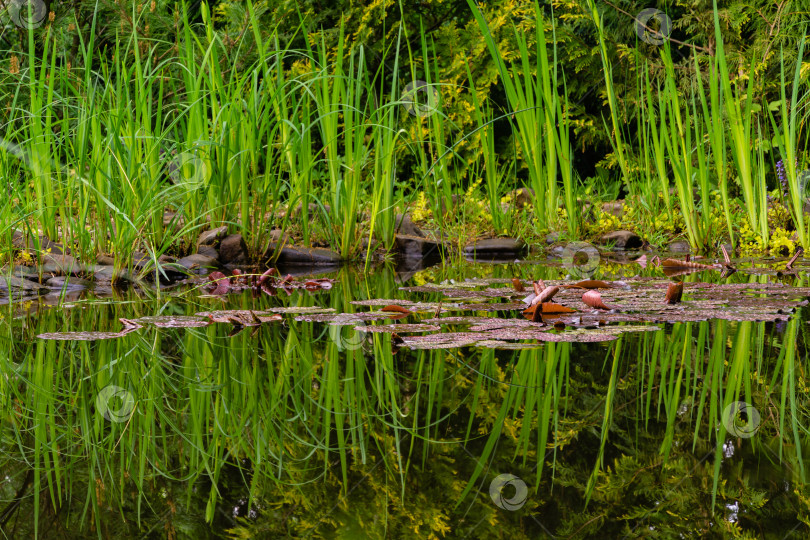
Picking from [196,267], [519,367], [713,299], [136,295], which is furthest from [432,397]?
[196,267]

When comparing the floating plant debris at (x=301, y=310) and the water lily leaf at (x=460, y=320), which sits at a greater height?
the floating plant debris at (x=301, y=310)

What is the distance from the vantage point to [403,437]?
3.27 ft

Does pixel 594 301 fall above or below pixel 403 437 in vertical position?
above

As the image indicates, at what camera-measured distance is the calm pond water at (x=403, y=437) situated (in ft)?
2.42

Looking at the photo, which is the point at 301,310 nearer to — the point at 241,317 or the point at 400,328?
the point at 241,317

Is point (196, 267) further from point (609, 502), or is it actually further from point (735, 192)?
point (735, 192)

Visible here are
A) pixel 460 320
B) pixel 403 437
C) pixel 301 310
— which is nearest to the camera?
pixel 403 437

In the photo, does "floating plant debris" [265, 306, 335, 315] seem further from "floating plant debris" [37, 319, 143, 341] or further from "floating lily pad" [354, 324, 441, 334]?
"floating plant debris" [37, 319, 143, 341]

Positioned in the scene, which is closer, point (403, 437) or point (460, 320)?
point (403, 437)

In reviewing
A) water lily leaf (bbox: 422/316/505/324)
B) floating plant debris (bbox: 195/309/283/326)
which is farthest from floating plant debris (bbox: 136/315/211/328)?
water lily leaf (bbox: 422/316/505/324)

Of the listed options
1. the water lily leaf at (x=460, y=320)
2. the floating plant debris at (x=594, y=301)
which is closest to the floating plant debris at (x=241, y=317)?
the water lily leaf at (x=460, y=320)

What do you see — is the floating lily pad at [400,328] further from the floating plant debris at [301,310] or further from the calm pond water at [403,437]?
the floating plant debris at [301,310]

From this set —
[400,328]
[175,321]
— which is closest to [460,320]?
[400,328]

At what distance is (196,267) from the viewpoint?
332 cm
